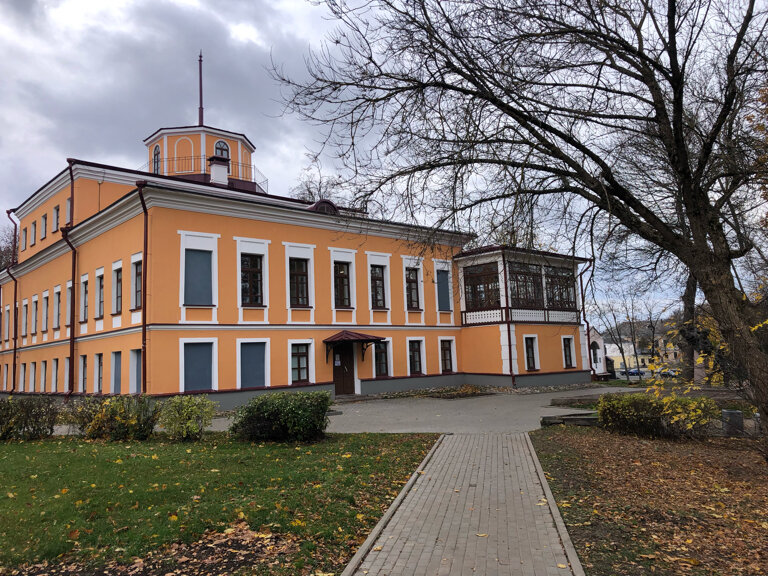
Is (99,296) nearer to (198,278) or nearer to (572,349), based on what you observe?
(198,278)

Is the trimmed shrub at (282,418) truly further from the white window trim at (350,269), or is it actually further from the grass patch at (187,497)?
the white window trim at (350,269)

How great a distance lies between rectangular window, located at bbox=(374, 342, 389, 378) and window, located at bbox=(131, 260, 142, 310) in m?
10.8

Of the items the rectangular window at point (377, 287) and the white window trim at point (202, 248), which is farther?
the rectangular window at point (377, 287)

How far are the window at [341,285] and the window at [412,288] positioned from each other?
3745 mm

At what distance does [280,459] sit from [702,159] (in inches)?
330

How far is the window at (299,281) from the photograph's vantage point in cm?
2311

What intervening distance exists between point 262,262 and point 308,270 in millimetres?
2241

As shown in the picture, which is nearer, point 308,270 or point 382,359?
point 308,270

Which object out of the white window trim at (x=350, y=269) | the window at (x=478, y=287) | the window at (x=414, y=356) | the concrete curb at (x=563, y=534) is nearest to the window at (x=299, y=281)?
the white window trim at (x=350, y=269)

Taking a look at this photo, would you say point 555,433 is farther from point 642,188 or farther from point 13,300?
point 13,300

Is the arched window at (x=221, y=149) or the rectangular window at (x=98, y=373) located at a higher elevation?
the arched window at (x=221, y=149)

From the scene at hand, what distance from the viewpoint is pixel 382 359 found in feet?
85.0

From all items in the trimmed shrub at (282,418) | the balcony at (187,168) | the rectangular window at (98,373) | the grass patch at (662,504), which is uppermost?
the balcony at (187,168)

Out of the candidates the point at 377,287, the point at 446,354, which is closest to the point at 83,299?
the point at 377,287
